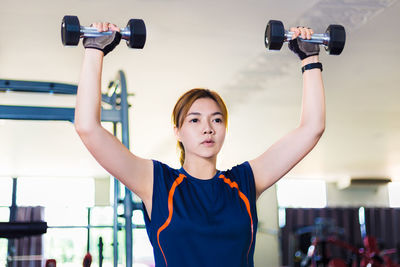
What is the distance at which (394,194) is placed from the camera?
37.3 feet

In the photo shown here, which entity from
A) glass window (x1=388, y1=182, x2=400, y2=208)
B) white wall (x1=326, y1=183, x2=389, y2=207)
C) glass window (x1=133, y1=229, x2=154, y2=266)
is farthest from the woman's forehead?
glass window (x1=388, y1=182, x2=400, y2=208)

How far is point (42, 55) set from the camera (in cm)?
Answer: 370

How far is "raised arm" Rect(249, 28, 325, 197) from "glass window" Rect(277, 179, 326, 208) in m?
9.34

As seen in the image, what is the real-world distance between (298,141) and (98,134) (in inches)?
18.3

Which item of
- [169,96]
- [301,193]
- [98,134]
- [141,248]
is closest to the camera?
[98,134]

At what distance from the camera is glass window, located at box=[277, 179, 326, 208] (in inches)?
413

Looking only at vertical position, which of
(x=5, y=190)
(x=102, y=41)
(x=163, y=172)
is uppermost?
(x=5, y=190)

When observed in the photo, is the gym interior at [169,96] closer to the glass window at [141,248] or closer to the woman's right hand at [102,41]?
the glass window at [141,248]

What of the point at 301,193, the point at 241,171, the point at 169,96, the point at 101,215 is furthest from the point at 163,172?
the point at 301,193

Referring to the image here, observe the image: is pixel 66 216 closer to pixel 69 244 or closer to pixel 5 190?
pixel 69 244

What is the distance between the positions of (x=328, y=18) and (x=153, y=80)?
1699 millimetres

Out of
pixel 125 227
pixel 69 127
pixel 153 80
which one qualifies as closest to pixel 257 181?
pixel 125 227

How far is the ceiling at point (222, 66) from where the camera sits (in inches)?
121

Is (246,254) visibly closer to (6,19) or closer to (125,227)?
(125,227)
